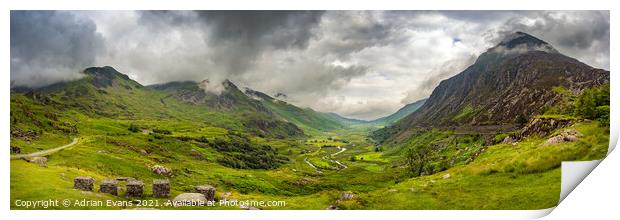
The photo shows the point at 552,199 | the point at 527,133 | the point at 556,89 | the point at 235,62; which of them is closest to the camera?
the point at 552,199

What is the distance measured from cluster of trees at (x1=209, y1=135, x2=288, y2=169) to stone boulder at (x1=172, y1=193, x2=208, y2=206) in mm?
22804

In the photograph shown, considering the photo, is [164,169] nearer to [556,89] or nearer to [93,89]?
[93,89]

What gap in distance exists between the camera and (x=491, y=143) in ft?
121

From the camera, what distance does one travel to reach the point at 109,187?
27469 mm

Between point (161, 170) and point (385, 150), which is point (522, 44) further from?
point (161, 170)

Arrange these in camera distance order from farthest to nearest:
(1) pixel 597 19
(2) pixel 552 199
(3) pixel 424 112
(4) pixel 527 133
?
(3) pixel 424 112
(4) pixel 527 133
(1) pixel 597 19
(2) pixel 552 199

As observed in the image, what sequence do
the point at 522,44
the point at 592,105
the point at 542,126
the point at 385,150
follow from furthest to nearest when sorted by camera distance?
the point at 385,150
the point at 522,44
the point at 542,126
the point at 592,105

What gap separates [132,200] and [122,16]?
1374cm

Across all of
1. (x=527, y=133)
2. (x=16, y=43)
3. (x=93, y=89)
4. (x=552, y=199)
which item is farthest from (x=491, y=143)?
(x=93, y=89)

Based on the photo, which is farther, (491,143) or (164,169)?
(164,169)

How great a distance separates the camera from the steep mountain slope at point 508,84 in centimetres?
3509

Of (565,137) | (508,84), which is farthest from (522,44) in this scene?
(565,137)

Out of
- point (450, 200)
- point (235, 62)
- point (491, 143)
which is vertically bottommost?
point (450, 200)

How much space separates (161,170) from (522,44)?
35.4 m
